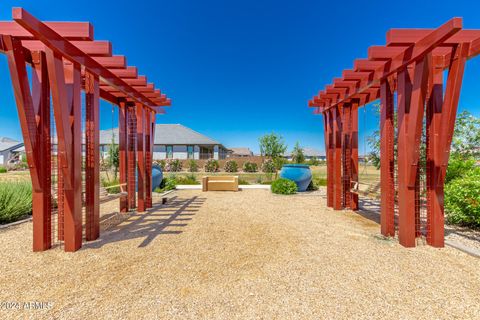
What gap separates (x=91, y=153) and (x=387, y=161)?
5.56 m

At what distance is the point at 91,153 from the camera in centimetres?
436

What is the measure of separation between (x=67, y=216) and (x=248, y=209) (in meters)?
4.60

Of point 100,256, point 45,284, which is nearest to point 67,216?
point 100,256

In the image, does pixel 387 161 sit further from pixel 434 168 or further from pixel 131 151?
pixel 131 151

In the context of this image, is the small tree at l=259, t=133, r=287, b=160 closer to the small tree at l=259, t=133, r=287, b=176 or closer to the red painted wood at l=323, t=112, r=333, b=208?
the small tree at l=259, t=133, r=287, b=176

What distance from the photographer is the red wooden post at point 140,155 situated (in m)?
6.75

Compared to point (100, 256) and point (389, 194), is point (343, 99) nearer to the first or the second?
point (389, 194)

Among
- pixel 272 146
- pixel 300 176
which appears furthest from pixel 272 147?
pixel 300 176

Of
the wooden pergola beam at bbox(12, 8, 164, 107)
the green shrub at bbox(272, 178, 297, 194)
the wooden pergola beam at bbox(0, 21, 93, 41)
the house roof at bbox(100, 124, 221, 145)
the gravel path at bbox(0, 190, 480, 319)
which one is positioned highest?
the house roof at bbox(100, 124, 221, 145)

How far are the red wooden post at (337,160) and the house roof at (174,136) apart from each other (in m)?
26.1

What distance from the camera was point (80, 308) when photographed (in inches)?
90.8

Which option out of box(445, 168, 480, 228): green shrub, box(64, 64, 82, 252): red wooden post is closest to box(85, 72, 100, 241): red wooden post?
box(64, 64, 82, 252): red wooden post

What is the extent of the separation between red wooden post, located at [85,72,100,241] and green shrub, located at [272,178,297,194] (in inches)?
289

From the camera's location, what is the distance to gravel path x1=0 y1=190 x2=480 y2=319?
90.1 inches
